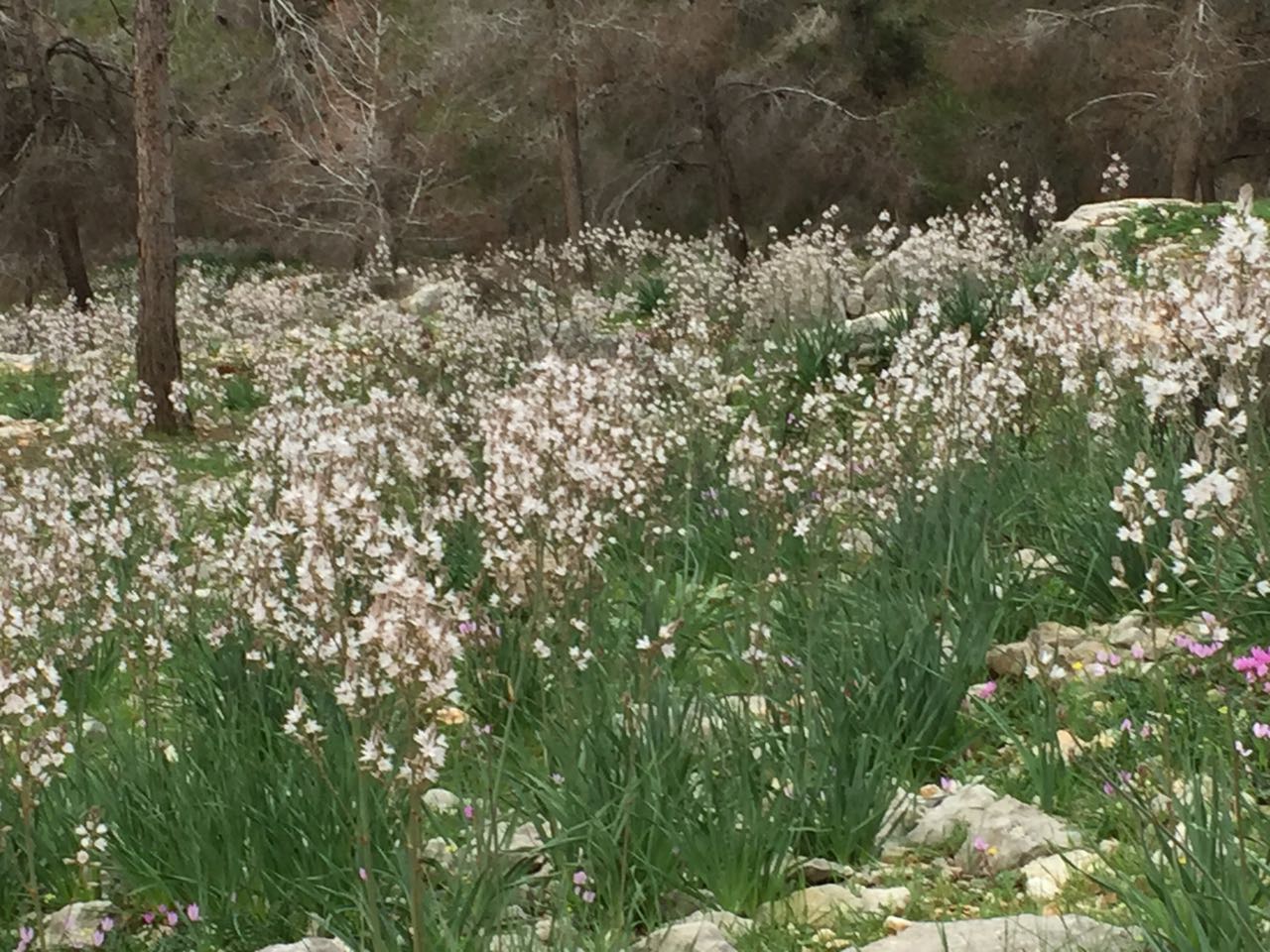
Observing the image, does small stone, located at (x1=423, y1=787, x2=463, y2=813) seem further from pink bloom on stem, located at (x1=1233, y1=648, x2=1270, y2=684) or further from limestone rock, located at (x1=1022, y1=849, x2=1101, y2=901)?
pink bloom on stem, located at (x1=1233, y1=648, x2=1270, y2=684)

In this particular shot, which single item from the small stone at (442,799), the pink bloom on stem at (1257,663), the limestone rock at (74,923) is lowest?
the limestone rock at (74,923)

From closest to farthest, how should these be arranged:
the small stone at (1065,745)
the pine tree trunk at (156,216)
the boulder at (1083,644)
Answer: the small stone at (1065,745), the boulder at (1083,644), the pine tree trunk at (156,216)

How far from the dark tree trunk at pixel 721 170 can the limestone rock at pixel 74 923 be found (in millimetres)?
16389

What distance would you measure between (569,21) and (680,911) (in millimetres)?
14460

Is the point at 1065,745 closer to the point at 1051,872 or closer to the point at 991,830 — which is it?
the point at 991,830

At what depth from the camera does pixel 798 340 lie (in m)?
9.56

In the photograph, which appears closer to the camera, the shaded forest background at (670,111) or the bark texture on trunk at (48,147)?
the bark texture on trunk at (48,147)

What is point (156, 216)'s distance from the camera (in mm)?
10523

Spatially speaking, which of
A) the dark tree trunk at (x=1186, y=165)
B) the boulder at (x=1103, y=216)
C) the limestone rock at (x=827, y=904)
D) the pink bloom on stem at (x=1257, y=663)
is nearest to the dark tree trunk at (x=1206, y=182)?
the dark tree trunk at (x=1186, y=165)

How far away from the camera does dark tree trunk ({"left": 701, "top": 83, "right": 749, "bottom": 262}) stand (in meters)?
19.1

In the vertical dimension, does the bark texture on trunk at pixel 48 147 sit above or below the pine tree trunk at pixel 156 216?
above

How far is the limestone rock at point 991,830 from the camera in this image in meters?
3.30

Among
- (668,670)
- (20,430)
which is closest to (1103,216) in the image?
(20,430)

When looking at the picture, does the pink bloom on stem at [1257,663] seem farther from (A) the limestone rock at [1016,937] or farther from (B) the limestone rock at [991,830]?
(A) the limestone rock at [1016,937]
